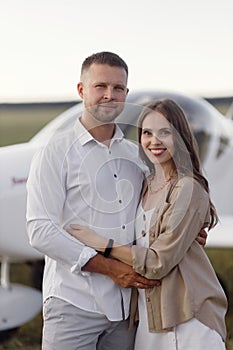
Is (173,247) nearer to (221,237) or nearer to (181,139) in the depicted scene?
(181,139)

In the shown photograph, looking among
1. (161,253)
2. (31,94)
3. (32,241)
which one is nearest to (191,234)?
(161,253)

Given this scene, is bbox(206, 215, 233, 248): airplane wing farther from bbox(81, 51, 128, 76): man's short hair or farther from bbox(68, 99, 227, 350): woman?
bbox(81, 51, 128, 76): man's short hair

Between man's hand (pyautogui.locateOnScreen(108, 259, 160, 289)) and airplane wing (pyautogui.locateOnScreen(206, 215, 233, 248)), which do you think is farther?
airplane wing (pyautogui.locateOnScreen(206, 215, 233, 248))

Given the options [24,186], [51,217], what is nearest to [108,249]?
[51,217]

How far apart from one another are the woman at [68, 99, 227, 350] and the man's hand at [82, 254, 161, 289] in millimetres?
21

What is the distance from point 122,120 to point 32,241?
0.50 m

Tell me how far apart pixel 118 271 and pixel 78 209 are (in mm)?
190

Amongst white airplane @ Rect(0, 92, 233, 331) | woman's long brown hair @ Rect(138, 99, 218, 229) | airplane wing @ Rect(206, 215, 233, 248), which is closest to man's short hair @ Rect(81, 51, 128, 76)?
woman's long brown hair @ Rect(138, 99, 218, 229)

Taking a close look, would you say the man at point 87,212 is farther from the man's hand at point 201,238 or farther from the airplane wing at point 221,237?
the airplane wing at point 221,237

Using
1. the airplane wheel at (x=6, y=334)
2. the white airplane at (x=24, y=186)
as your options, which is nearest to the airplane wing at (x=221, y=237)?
the white airplane at (x=24, y=186)

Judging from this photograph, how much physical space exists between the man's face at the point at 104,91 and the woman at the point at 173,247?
0.10 meters

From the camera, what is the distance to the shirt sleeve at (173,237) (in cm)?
183

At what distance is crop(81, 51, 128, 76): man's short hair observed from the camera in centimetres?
187

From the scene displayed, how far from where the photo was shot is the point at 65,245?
1.84 m
